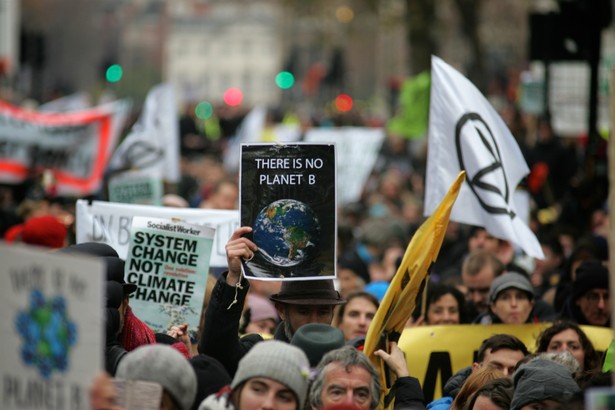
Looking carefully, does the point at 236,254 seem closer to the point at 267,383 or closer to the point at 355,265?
the point at 267,383

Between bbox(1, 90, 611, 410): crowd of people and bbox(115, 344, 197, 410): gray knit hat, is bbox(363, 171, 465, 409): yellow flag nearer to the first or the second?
bbox(1, 90, 611, 410): crowd of people

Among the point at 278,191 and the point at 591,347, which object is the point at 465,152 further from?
the point at 278,191

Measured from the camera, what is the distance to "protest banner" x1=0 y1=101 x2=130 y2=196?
16.8 metres

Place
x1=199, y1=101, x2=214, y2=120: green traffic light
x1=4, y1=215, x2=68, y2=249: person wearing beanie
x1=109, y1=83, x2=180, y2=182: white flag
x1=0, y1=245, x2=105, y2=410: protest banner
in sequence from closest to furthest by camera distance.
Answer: x1=0, y1=245, x2=105, y2=410: protest banner, x1=4, y1=215, x2=68, y2=249: person wearing beanie, x1=109, y1=83, x2=180, y2=182: white flag, x1=199, y1=101, x2=214, y2=120: green traffic light

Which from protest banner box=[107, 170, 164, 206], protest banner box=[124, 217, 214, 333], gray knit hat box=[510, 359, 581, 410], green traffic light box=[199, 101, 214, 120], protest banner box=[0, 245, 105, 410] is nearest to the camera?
protest banner box=[0, 245, 105, 410]

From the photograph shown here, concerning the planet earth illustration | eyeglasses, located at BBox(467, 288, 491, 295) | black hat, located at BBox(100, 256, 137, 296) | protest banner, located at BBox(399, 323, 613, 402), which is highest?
the planet earth illustration

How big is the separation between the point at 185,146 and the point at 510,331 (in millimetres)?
20693

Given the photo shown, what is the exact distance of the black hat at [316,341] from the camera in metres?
6.28

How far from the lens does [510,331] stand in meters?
8.80

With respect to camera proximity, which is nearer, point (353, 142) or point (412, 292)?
point (412, 292)

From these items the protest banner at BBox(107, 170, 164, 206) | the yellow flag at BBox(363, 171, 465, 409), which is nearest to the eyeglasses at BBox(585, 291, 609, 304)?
the yellow flag at BBox(363, 171, 465, 409)

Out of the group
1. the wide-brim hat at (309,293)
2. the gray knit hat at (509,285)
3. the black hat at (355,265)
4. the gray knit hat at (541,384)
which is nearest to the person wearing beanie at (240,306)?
the wide-brim hat at (309,293)

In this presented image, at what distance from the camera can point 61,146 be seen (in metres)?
17.0

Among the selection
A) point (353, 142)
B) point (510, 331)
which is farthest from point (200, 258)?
point (353, 142)
